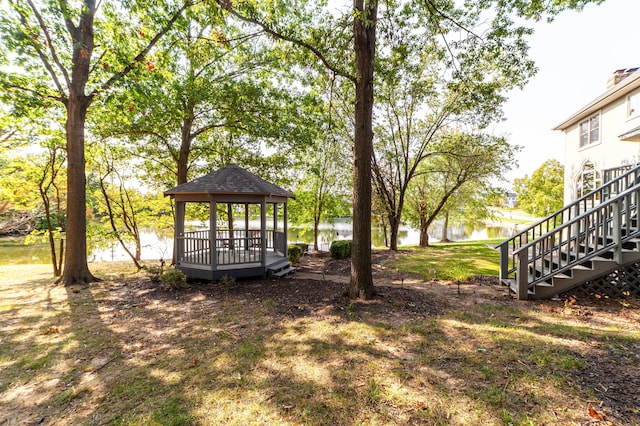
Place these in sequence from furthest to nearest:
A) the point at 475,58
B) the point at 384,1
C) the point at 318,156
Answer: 1. the point at 318,156
2. the point at 475,58
3. the point at 384,1

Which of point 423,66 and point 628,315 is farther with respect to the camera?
point 423,66

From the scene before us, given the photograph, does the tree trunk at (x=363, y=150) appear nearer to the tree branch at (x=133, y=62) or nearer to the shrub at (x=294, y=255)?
the shrub at (x=294, y=255)

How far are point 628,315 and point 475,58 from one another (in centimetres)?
661

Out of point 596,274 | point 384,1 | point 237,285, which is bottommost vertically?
point 237,285

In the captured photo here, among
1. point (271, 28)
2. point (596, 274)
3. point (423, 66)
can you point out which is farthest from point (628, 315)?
point (423, 66)

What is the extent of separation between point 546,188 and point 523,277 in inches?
961

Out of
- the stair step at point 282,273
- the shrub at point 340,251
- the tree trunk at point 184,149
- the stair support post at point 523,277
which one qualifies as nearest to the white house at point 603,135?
the stair support post at point 523,277

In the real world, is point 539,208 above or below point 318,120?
below

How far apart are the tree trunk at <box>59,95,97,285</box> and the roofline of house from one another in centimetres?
1742

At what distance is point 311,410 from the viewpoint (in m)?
2.63

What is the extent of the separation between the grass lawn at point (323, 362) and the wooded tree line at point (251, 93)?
2.13m

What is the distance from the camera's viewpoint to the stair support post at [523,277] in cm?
561

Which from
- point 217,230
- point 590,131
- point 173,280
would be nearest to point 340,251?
point 217,230

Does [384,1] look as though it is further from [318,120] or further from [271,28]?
[318,120]
